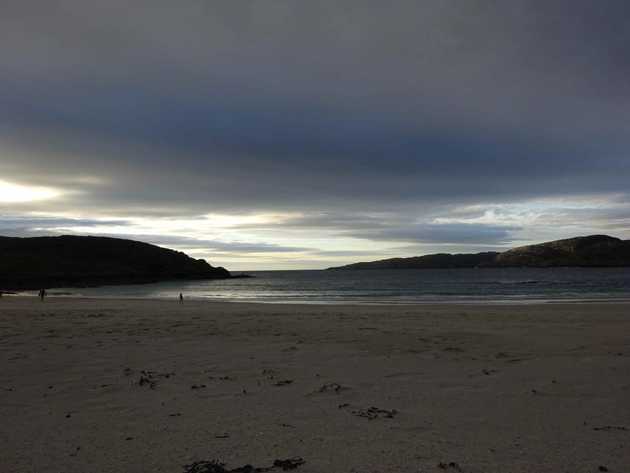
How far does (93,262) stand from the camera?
144625 millimetres

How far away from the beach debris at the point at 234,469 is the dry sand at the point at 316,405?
0.32ft

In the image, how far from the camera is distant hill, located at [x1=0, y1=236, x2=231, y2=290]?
12125cm

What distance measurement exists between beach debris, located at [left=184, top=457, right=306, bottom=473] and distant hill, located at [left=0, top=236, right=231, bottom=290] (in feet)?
382

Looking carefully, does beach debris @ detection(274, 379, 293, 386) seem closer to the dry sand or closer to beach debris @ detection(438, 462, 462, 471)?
the dry sand

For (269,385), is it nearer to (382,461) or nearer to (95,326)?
(382,461)

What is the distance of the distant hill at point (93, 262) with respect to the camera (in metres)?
121

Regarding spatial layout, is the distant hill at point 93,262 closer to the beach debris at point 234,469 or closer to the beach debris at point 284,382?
the beach debris at point 284,382

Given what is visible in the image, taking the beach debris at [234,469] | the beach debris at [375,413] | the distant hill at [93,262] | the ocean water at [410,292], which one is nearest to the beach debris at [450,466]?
the beach debris at [234,469]

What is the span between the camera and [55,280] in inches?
4409

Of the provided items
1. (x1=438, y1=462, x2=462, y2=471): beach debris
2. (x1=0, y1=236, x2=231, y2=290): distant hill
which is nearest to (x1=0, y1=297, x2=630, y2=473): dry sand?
(x1=438, y1=462, x2=462, y2=471): beach debris

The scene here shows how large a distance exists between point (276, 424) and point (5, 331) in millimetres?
11293

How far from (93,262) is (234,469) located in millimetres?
155929

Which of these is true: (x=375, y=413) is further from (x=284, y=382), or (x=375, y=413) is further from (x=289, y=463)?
(x=284, y=382)

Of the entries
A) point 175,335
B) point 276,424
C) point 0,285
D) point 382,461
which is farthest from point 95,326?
point 0,285
